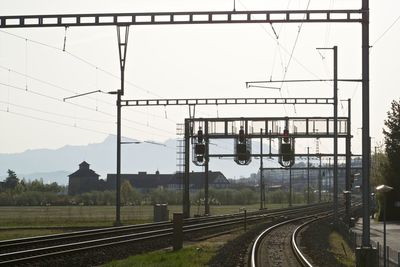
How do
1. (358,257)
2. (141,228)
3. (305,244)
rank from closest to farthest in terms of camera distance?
(358,257) < (305,244) < (141,228)

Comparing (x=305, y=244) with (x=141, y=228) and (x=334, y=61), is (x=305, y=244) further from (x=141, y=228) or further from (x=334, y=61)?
(x=334, y=61)

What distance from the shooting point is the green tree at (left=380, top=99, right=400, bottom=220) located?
70500 mm

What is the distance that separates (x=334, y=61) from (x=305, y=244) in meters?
14.3

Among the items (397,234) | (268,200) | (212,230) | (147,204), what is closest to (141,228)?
(212,230)

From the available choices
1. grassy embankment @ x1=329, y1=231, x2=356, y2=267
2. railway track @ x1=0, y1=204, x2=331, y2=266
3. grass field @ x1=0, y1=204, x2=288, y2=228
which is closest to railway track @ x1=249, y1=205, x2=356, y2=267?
grassy embankment @ x1=329, y1=231, x2=356, y2=267

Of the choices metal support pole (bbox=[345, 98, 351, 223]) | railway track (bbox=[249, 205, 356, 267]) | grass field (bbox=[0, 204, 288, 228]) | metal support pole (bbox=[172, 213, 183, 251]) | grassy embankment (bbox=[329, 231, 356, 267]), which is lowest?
grass field (bbox=[0, 204, 288, 228])

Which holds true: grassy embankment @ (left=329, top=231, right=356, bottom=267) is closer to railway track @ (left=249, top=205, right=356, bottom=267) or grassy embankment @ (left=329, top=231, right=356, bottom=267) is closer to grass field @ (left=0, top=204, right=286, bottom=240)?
railway track @ (left=249, top=205, right=356, bottom=267)

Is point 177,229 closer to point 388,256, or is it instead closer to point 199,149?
point 388,256

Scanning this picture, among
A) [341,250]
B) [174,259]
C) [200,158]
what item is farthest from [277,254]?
[200,158]

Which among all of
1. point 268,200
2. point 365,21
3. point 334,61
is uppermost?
point 334,61

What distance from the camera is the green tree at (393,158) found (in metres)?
70.5

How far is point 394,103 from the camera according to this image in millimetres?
73938

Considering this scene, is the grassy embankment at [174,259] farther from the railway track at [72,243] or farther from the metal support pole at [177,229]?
the railway track at [72,243]

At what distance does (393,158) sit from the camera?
70.5 m
